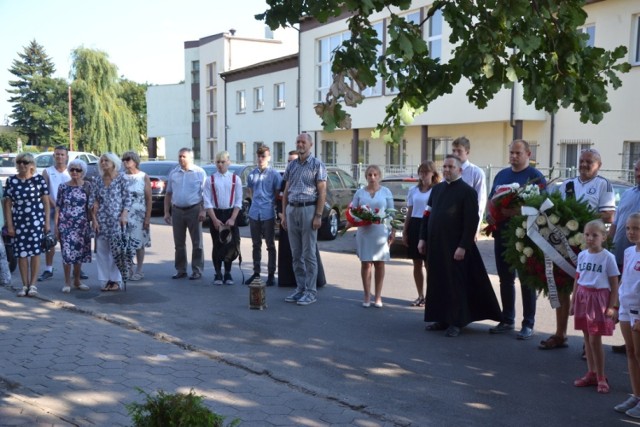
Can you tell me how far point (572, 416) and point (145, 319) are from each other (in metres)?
4.94

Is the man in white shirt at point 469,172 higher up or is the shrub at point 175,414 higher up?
the man in white shirt at point 469,172

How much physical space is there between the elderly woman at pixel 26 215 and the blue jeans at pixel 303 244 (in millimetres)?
3372

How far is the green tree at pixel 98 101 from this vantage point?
53.8 meters

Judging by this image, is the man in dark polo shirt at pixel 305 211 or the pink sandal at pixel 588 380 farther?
the man in dark polo shirt at pixel 305 211

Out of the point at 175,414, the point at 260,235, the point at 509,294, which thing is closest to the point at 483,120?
the point at 260,235

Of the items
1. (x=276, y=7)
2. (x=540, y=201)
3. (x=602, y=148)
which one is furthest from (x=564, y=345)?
(x=602, y=148)

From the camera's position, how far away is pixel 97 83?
54.6 meters

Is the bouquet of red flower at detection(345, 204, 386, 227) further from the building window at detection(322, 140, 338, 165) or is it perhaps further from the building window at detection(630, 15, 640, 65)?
the building window at detection(322, 140, 338, 165)

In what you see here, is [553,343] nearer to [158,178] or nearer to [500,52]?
[500,52]

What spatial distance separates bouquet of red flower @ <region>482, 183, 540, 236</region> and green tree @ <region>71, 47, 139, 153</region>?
49783 mm

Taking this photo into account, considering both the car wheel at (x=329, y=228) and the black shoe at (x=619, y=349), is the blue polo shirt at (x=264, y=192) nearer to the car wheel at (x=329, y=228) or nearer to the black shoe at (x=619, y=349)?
the black shoe at (x=619, y=349)

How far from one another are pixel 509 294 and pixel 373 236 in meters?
1.91

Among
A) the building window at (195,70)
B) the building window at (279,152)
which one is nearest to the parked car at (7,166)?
the building window at (279,152)

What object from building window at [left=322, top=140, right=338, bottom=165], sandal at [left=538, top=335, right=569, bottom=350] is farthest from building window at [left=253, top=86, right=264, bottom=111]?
sandal at [left=538, top=335, right=569, bottom=350]
